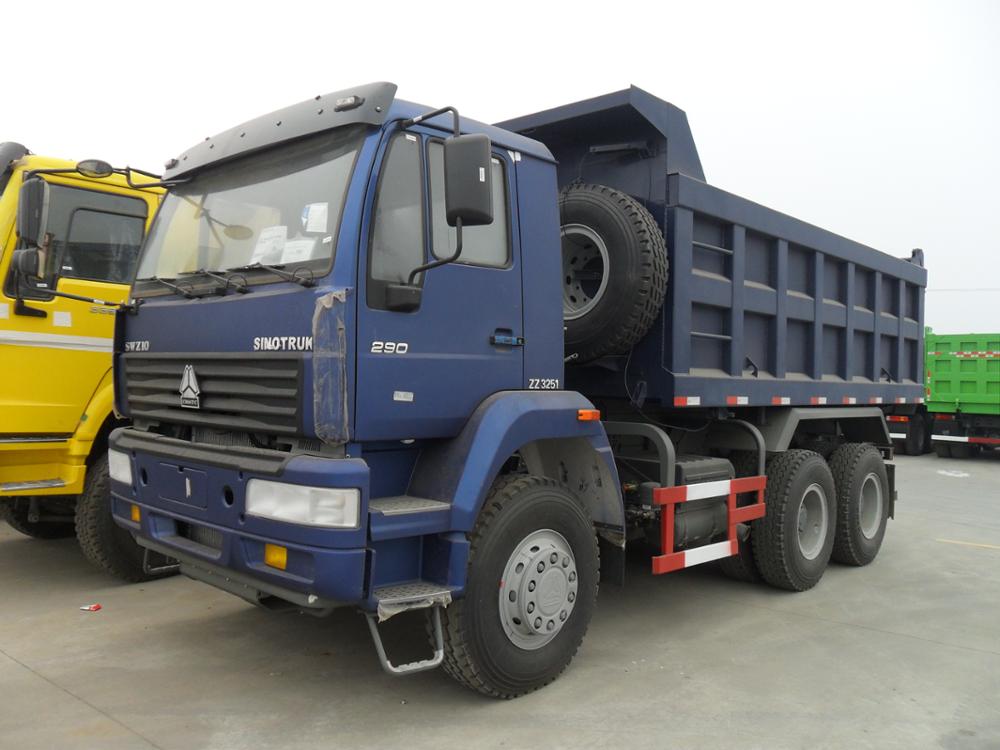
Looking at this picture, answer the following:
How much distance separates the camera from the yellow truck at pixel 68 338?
5.34 metres

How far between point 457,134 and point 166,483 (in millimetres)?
2136

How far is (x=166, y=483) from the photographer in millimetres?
3941

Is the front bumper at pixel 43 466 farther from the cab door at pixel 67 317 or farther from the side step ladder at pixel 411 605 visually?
the side step ladder at pixel 411 605

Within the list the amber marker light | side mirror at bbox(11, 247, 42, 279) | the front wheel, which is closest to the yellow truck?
side mirror at bbox(11, 247, 42, 279)

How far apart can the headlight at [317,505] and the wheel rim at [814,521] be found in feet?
13.9

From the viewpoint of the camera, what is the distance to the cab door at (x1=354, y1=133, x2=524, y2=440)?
11.4ft

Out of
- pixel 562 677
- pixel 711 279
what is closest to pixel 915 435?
pixel 711 279

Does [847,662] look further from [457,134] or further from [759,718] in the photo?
[457,134]

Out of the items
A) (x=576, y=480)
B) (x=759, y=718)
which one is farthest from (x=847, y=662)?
(x=576, y=480)

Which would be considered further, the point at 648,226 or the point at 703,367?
the point at 703,367

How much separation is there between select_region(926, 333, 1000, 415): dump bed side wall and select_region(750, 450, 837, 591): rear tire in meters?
12.0

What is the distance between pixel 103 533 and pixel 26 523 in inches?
62.2

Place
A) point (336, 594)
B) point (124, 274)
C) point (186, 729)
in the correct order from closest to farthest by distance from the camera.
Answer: point (336, 594) < point (186, 729) < point (124, 274)

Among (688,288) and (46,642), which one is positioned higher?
(688,288)
